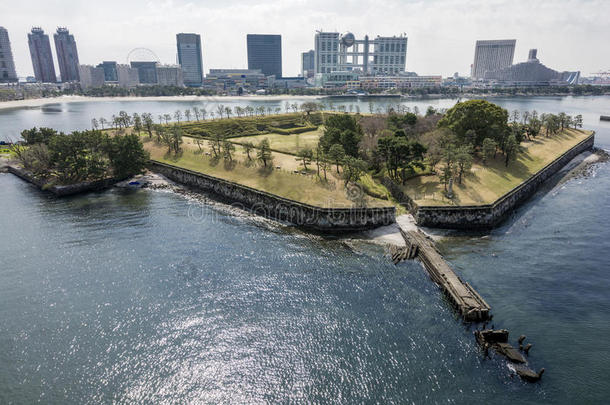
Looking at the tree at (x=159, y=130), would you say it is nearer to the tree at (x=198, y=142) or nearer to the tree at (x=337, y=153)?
the tree at (x=198, y=142)

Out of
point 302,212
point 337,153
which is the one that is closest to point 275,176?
point 337,153

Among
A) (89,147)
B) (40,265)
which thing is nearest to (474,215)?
(40,265)

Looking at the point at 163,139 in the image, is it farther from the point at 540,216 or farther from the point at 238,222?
the point at 540,216

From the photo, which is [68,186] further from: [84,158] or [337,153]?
Result: [337,153]

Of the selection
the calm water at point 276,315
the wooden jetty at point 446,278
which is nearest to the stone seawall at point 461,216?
the calm water at point 276,315

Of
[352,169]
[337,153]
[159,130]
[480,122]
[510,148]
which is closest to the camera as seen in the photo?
[352,169]

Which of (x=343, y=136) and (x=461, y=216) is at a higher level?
(x=343, y=136)
